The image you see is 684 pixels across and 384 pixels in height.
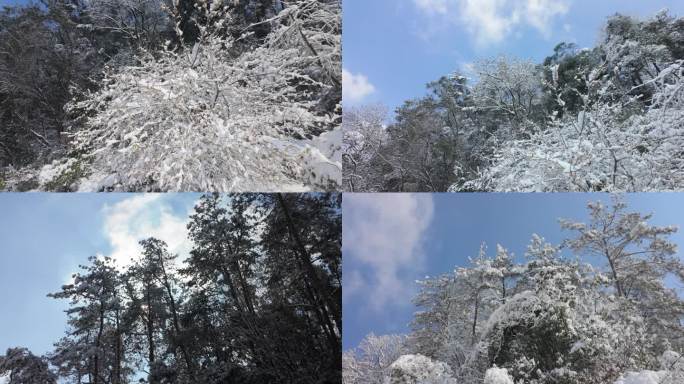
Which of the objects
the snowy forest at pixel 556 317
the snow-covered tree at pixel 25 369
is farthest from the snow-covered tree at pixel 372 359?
the snow-covered tree at pixel 25 369

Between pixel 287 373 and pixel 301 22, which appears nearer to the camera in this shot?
pixel 287 373

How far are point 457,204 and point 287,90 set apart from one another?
1.90m

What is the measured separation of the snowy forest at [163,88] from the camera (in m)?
5.69

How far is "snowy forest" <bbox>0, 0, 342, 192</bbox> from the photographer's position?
5691 millimetres

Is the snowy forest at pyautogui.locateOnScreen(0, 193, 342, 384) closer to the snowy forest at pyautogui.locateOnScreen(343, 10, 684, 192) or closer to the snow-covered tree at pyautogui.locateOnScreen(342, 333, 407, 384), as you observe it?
the snow-covered tree at pyautogui.locateOnScreen(342, 333, 407, 384)

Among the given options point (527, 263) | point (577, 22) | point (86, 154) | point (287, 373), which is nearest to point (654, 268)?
point (527, 263)

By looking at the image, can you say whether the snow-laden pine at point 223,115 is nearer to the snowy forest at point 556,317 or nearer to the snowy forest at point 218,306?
the snowy forest at point 218,306

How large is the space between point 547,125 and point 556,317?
5.96 ft

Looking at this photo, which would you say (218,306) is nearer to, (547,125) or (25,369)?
(25,369)

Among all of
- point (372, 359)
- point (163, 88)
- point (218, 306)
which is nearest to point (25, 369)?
point (218, 306)

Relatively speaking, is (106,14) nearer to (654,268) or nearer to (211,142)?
(211,142)

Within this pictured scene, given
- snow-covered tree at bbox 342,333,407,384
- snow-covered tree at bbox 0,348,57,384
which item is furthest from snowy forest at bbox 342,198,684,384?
snow-covered tree at bbox 0,348,57,384

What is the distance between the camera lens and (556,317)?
5406 mm

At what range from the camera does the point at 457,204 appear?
605 cm
